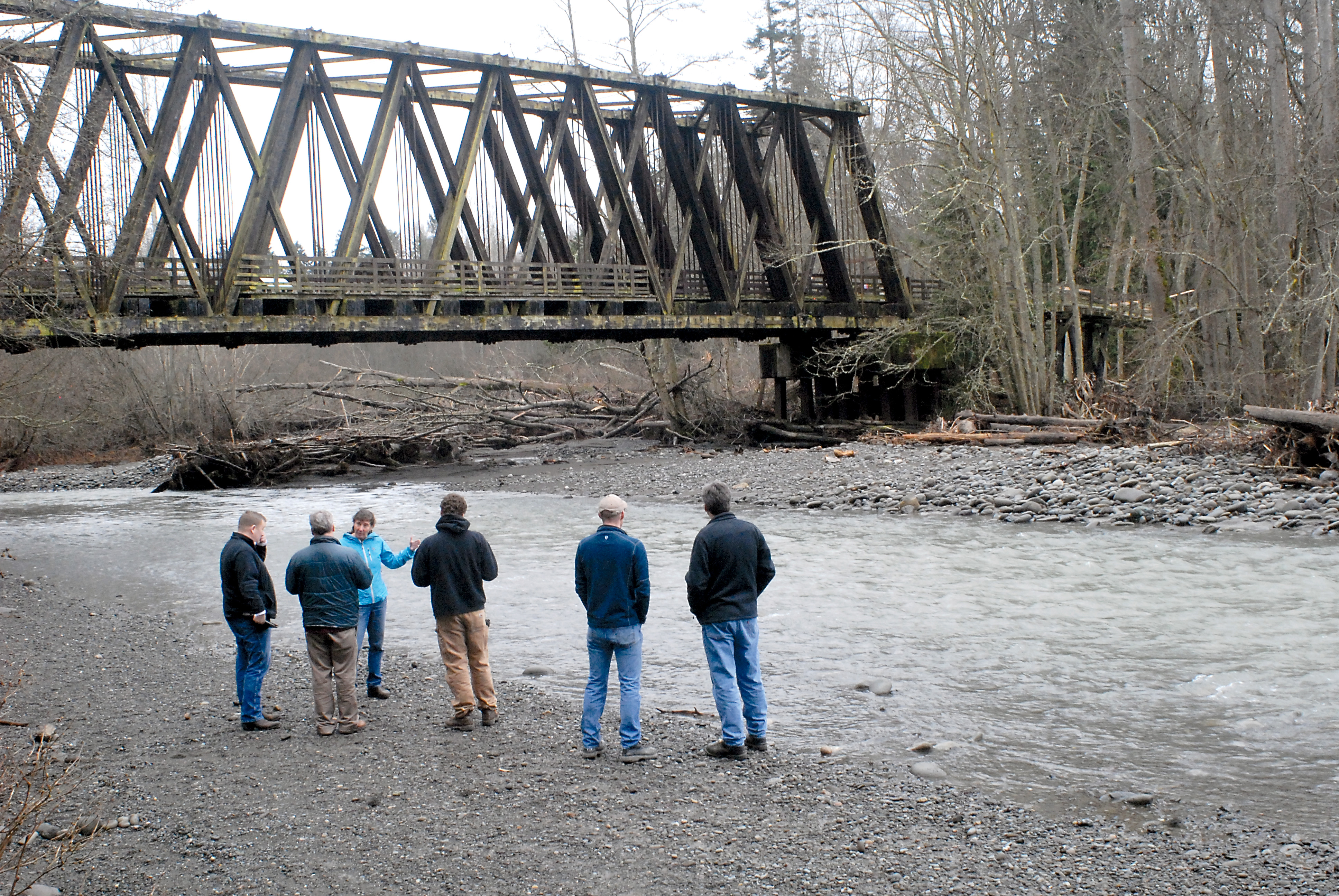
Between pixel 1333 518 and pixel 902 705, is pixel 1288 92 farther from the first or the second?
pixel 902 705

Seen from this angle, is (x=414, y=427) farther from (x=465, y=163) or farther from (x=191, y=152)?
(x=191, y=152)

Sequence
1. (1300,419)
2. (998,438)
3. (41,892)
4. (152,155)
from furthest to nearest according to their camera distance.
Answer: (998,438) → (152,155) → (1300,419) → (41,892)

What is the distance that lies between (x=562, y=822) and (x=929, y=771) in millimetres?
2189

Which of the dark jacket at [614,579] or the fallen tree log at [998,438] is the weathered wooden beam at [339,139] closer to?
the fallen tree log at [998,438]

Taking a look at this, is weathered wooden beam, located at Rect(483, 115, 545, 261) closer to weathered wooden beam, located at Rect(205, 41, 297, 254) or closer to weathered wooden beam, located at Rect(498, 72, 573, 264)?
weathered wooden beam, located at Rect(498, 72, 573, 264)

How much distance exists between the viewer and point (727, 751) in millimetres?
6742

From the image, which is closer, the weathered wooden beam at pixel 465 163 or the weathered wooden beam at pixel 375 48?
the weathered wooden beam at pixel 375 48

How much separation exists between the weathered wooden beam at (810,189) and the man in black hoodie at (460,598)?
23119 mm

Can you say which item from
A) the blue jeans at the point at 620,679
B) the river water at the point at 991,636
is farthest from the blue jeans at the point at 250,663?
the blue jeans at the point at 620,679

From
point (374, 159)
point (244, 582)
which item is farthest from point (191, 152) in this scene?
point (244, 582)

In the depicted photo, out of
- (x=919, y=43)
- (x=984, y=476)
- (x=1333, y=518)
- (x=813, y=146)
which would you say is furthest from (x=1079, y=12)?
(x=1333, y=518)

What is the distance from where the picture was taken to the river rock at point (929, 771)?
6.37 metres

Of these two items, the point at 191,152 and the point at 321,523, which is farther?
the point at 191,152

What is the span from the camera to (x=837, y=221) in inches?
1375
